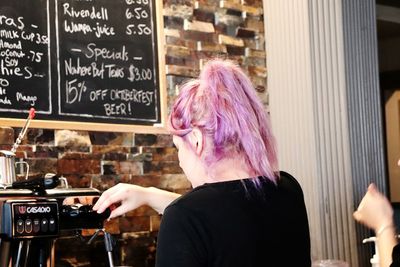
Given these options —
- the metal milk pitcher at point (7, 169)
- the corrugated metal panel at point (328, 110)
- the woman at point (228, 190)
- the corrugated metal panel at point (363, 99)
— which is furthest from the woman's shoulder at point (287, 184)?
the corrugated metal panel at point (363, 99)

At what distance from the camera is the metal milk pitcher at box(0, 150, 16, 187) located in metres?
2.03

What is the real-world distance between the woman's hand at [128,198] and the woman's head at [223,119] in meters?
0.37

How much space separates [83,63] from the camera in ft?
8.32

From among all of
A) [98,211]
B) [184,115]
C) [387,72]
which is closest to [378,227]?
[184,115]

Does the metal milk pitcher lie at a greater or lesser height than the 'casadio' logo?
greater

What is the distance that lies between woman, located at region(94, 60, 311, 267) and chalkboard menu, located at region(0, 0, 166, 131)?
1100 millimetres

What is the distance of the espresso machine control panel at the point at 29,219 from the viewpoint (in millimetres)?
1688

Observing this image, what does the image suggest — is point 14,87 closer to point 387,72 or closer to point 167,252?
point 167,252

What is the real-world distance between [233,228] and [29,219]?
637mm

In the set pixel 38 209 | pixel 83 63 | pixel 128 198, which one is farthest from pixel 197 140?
pixel 83 63

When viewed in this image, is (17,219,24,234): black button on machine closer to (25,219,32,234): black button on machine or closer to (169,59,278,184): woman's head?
(25,219,32,234): black button on machine

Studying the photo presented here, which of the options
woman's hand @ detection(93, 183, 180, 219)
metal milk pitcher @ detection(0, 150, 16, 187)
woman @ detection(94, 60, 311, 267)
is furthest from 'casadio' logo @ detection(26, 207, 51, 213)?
woman @ detection(94, 60, 311, 267)

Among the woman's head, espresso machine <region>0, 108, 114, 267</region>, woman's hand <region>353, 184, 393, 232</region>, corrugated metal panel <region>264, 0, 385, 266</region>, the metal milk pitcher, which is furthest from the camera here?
corrugated metal panel <region>264, 0, 385, 266</region>

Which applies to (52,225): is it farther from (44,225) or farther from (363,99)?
(363,99)
